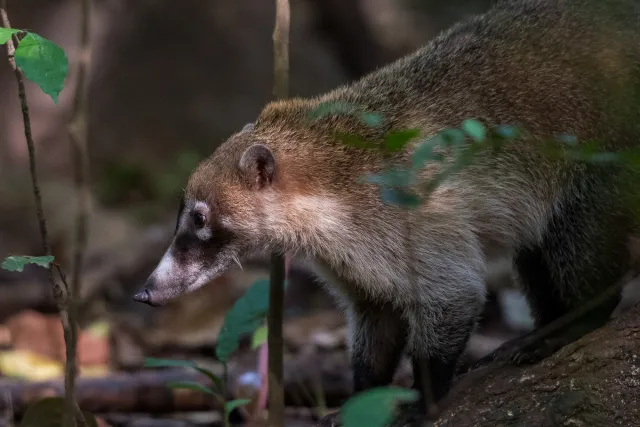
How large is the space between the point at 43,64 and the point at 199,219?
170 cm

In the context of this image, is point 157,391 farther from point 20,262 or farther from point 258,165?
point 20,262

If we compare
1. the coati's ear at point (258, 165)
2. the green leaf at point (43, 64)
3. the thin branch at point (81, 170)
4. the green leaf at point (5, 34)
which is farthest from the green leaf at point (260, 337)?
the green leaf at point (5, 34)

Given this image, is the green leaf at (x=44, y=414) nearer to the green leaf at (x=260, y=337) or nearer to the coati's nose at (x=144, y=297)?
the coati's nose at (x=144, y=297)

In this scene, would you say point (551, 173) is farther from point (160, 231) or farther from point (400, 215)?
point (160, 231)

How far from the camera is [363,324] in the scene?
233 inches

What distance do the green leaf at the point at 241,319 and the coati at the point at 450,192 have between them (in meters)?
0.27

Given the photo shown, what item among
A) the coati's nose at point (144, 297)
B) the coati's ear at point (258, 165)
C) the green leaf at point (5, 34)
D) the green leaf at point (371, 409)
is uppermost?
the green leaf at point (5, 34)

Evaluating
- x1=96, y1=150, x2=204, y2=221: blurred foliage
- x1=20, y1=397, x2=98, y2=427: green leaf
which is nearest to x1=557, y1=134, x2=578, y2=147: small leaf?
x1=20, y1=397, x2=98, y2=427: green leaf

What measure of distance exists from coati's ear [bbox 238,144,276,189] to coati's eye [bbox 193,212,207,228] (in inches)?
13.5

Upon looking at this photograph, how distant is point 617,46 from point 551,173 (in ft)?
2.87

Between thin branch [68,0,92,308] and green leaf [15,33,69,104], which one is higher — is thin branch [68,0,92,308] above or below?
below

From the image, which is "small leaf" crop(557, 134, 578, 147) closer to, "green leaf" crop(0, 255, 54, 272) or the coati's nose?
"green leaf" crop(0, 255, 54, 272)

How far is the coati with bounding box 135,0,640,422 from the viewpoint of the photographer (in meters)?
5.35

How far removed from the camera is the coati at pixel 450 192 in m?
5.35
